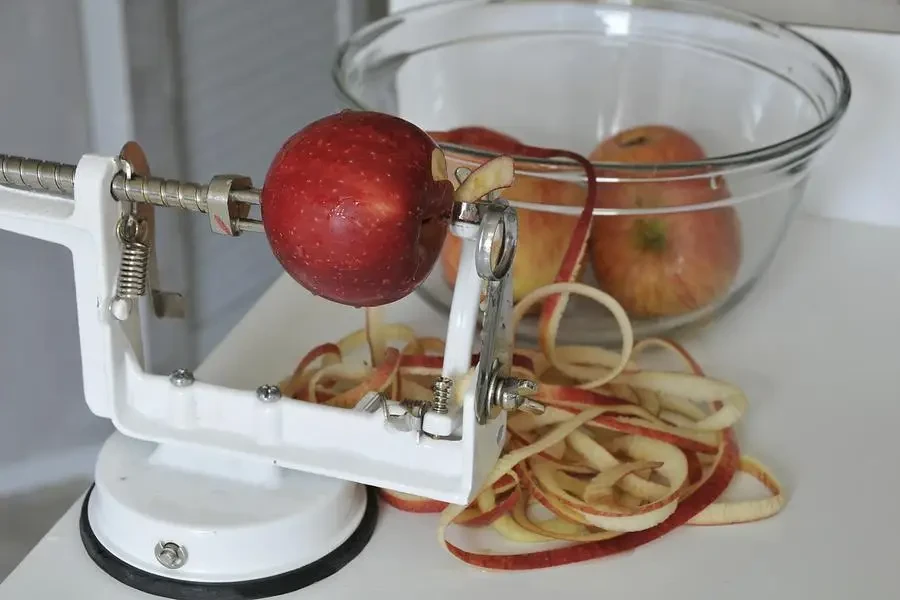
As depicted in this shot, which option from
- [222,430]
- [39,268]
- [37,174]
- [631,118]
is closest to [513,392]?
[222,430]

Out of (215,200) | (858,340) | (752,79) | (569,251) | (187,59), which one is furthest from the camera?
(187,59)

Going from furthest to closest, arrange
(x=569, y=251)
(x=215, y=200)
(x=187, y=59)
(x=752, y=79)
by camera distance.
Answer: (x=187, y=59), (x=752, y=79), (x=569, y=251), (x=215, y=200)

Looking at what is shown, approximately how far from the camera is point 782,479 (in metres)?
0.61

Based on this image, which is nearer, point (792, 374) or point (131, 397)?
point (131, 397)

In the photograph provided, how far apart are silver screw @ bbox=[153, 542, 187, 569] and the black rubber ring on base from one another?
11mm

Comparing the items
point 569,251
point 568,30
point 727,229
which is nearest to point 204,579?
point 569,251

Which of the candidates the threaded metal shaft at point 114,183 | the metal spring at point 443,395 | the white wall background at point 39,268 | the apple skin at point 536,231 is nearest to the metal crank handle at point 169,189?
the threaded metal shaft at point 114,183

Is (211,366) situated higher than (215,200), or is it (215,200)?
(215,200)

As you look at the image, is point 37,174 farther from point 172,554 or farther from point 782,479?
point 782,479

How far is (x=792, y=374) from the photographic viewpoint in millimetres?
727

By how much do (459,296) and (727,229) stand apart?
0.99ft

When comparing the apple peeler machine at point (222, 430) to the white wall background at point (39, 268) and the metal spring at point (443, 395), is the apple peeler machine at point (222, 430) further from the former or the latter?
the white wall background at point (39, 268)

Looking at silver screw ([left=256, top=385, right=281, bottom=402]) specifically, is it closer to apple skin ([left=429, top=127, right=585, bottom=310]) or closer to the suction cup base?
the suction cup base

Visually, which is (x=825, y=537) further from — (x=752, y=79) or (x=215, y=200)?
(x=752, y=79)
